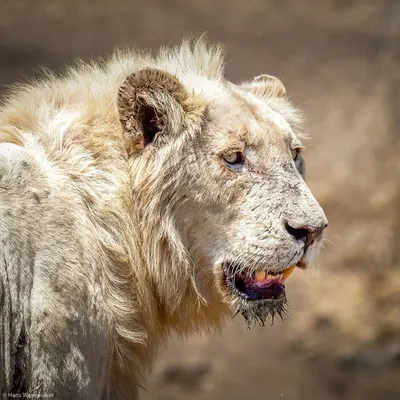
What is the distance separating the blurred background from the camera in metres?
9.82

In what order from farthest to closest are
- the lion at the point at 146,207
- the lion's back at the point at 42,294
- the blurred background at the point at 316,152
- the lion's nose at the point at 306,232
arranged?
1. the blurred background at the point at 316,152
2. the lion's nose at the point at 306,232
3. the lion at the point at 146,207
4. the lion's back at the point at 42,294

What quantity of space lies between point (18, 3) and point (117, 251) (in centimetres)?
725

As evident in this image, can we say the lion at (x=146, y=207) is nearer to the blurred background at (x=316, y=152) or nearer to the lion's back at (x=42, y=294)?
the lion's back at (x=42, y=294)

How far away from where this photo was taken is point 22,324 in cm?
381

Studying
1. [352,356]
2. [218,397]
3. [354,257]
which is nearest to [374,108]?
[354,257]

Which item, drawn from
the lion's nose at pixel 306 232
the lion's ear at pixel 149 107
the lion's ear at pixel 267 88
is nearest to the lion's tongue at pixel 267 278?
the lion's nose at pixel 306 232

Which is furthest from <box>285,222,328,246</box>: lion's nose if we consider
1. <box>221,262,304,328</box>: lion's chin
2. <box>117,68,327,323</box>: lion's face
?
<box>221,262,304,328</box>: lion's chin

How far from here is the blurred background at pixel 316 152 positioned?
9820mm

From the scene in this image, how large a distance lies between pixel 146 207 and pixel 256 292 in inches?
27.2

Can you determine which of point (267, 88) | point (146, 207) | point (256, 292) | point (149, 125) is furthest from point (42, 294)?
point (267, 88)

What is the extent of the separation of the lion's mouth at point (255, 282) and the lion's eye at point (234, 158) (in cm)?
49

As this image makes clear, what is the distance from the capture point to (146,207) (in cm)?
436

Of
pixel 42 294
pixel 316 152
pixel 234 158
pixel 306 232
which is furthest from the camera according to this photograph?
pixel 316 152

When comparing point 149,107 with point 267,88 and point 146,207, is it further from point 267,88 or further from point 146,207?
point 267,88
